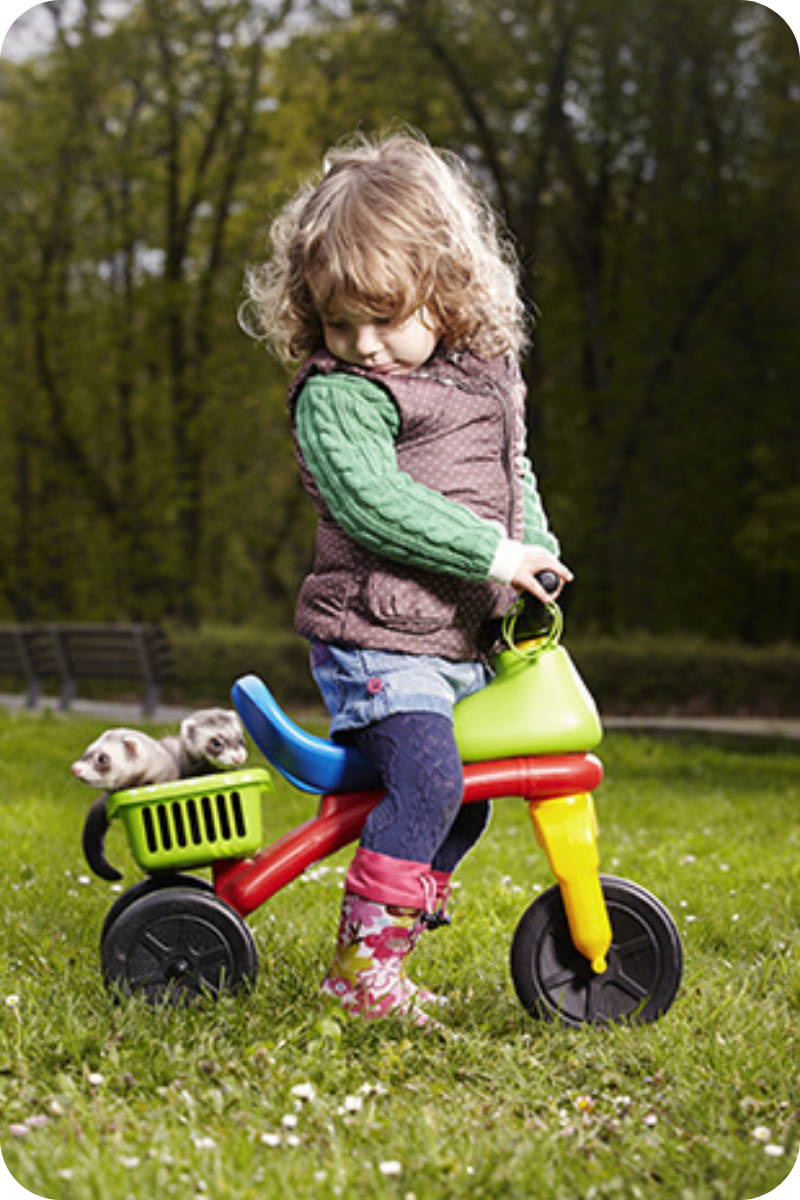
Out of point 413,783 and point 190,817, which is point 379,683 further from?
point 190,817

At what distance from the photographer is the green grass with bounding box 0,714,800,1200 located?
84.9 inches

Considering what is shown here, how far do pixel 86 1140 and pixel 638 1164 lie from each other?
91 centimetres

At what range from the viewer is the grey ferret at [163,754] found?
2818 mm

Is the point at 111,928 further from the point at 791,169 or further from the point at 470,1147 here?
the point at 791,169

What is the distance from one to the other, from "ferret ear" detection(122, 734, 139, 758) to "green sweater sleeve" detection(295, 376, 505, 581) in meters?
0.64

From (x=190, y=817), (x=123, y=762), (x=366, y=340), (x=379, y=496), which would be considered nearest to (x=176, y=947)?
(x=190, y=817)

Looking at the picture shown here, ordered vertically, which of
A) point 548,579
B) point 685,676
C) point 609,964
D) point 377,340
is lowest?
point 685,676

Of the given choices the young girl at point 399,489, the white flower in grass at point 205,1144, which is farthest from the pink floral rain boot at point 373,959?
the white flower in grass at point 205,1144

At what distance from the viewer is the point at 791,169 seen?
55.0 feet

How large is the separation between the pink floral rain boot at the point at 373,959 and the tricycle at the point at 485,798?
173mm

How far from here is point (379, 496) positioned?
2725 mm

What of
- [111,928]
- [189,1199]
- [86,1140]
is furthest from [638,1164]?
[111,928]

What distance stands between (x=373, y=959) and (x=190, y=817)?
48 cm

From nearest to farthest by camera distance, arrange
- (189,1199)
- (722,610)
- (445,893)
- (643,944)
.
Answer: (189,1199), (643,944), (445,893), (722,610)
